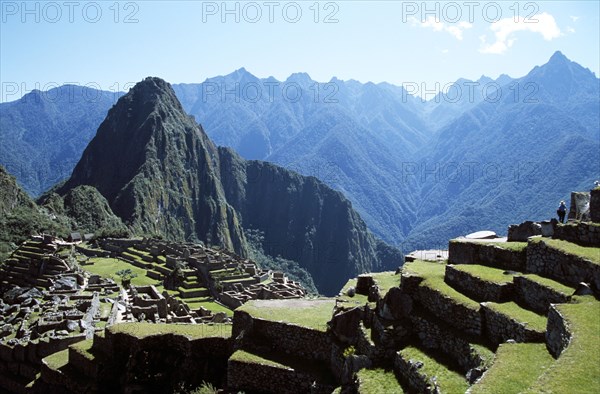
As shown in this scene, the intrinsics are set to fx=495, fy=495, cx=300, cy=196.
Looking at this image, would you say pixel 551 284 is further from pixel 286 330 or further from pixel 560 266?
pixel 286 330

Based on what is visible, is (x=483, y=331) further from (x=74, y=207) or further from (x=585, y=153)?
(x=585, y=153)

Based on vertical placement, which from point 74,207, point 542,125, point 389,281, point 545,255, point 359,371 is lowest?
point 74,207

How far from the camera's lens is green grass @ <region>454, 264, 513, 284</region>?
34.7 feet

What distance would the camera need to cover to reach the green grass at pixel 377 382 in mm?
9781

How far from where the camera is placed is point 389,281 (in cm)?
1435

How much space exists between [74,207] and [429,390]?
137467mm

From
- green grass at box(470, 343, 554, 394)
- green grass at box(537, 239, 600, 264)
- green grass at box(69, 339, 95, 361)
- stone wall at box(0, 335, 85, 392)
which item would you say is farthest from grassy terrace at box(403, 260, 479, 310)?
stone wall at box(0, 335, 85, 392)

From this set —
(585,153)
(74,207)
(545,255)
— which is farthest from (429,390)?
(585,153)

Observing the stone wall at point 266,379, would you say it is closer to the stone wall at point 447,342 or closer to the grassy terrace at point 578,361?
the stone wall at point 447,342

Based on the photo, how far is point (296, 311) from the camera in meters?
14.6

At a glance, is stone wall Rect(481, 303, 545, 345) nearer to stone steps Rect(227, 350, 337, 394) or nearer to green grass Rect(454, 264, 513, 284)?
green grass Rect(454, 264, 513, 284)

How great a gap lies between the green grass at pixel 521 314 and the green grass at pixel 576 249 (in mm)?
1476

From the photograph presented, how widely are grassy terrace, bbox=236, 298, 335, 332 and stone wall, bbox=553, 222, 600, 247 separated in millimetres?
6154

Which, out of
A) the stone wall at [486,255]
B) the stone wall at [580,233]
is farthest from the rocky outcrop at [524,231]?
the stone wall at [486,255]
